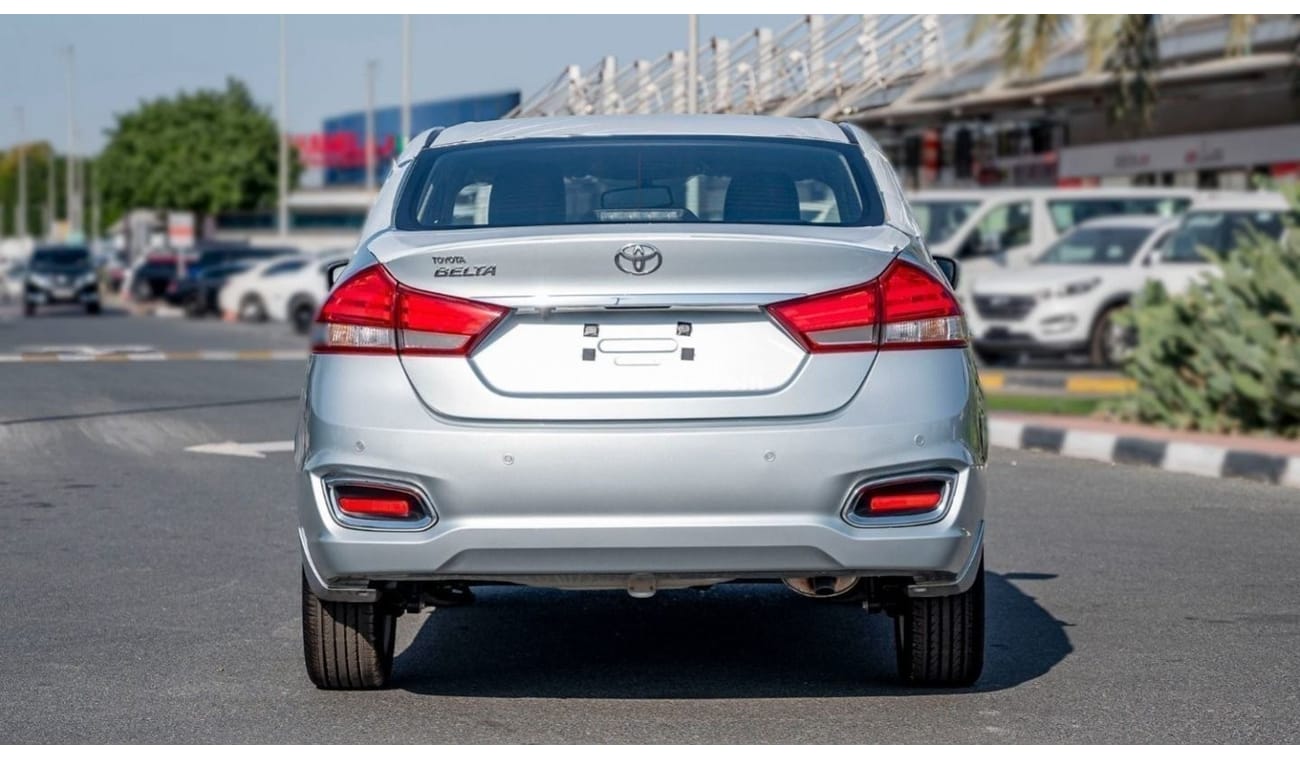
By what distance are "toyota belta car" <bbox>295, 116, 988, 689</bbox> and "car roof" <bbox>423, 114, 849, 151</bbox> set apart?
0.79 m

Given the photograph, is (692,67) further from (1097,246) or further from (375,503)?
(375,503)

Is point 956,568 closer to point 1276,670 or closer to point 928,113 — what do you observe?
point 1276,670

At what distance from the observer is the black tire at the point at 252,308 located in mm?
40438

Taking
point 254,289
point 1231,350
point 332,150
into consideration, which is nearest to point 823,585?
point 1231,350

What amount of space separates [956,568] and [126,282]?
5838 cm

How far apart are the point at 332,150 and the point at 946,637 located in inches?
4009

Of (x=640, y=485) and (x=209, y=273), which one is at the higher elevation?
(x=640, y=485)

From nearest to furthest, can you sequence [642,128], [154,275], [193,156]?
[642,128] → [154,275] → [193,156]

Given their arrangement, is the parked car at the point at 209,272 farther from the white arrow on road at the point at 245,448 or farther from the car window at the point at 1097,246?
the white arrow on road at the point at 245,448

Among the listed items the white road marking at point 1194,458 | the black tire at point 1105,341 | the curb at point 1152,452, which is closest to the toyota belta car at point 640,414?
the curb at point 1152,452

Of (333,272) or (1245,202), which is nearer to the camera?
(333,272)

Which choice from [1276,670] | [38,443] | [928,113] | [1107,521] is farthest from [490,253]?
[928,113]

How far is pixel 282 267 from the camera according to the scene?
4016 centimetres

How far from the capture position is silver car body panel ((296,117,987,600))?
17.0 ft
